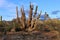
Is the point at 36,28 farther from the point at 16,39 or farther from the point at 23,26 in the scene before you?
the point at 16,39

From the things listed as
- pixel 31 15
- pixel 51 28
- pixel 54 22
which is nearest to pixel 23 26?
pixel 31 15

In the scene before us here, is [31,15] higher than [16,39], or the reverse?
[31,15]

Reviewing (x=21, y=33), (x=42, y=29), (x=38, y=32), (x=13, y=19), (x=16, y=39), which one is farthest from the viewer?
(x=13, y=19)

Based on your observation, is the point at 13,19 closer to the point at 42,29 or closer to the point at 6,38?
the point at 42,29

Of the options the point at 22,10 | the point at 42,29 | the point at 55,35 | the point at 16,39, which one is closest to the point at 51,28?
the point at 42,29

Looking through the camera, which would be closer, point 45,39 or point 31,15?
point 45,39

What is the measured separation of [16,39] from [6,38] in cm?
60

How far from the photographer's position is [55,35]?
13805 millimetres

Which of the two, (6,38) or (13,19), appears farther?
(13,19)

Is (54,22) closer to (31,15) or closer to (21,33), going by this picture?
(31,15)

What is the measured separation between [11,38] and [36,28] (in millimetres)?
3128

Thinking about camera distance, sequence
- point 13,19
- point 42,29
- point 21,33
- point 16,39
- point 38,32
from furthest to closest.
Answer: point 13,19, point 42,29, point 38,32, point 21,33, point 16,39

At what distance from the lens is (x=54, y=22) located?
1719cm

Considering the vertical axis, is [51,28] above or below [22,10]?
below
